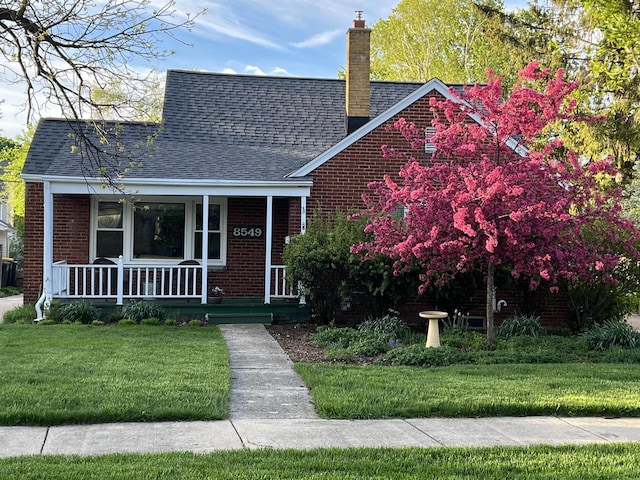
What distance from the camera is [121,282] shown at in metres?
13.7

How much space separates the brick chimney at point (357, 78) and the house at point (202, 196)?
2 centimetres

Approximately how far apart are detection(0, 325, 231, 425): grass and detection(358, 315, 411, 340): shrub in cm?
266

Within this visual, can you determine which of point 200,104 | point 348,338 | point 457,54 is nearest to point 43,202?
point 200,104

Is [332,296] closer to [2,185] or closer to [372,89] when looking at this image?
[372,89]

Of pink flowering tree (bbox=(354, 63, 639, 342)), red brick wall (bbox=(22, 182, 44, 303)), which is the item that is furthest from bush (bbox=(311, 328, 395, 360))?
red brick wall (bbox=(22, 182, 44, 303))

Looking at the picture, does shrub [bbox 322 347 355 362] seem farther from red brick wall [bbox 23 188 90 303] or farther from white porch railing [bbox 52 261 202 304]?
red brick wall [bbox 23 188 90 303]

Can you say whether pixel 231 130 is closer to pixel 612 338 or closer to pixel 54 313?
pixel 54 313

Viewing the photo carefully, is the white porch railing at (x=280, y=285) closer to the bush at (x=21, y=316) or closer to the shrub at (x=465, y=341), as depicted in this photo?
the shrub at (x=465, y=341)

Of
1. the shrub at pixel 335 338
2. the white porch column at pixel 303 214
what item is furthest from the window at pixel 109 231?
the shrub at pixel 335 338

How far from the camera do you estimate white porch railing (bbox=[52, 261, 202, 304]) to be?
13789 mm

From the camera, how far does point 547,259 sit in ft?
32.4

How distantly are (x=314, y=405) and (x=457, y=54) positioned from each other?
1303 inches

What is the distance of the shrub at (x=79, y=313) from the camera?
42.9 feet

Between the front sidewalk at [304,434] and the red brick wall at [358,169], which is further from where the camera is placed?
the red brick wall at [358,169]
